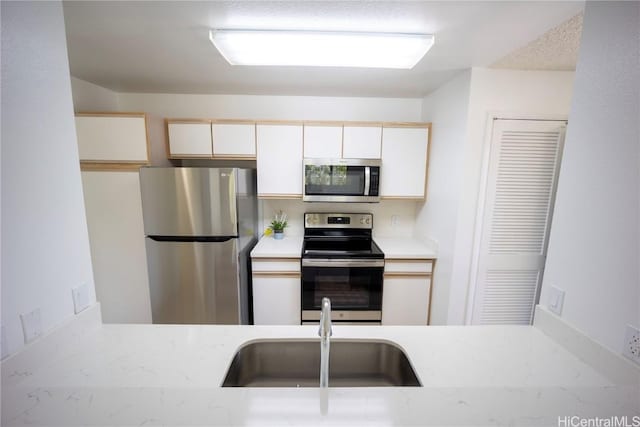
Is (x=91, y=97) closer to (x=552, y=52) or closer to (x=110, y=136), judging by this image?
(x=110, y=136)

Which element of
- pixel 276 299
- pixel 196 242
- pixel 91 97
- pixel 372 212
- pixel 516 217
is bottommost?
pixel 276 299

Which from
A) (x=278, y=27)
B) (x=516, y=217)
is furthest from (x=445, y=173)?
(x=278, y=27)

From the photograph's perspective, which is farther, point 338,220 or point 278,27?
point 338,220

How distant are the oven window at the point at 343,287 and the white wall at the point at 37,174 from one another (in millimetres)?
1550

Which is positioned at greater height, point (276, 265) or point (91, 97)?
point (91, 97)

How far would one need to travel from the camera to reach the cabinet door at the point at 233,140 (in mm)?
2275

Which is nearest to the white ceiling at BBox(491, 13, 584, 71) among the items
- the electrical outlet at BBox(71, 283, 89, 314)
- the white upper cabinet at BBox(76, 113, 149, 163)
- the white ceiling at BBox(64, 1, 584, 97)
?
the white ceiling at BBox(64, 1, 584, 97)

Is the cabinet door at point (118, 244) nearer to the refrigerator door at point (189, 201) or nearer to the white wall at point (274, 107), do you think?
the refrigerator door at point (189, 201)

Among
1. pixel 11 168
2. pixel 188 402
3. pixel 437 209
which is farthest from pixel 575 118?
pixel 11 168

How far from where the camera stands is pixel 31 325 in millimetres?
788

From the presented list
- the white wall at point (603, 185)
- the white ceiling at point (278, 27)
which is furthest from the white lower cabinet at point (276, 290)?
the white wall at point (603, 185)

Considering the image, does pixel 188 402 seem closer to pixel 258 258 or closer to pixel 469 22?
pixel 258 258

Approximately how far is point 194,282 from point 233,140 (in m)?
1.32

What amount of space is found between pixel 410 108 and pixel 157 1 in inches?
88.1
